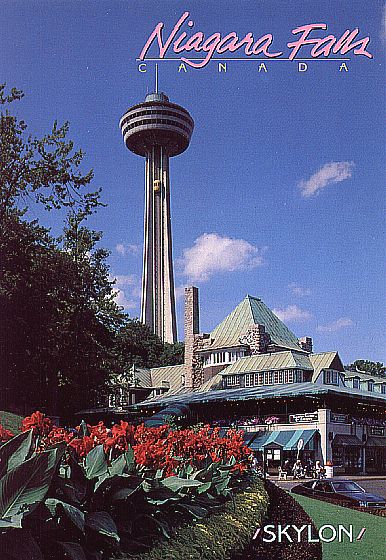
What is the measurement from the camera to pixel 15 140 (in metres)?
17.7

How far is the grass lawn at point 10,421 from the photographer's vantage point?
36.9 ft

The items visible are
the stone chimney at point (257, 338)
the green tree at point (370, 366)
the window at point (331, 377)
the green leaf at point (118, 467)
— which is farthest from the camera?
the green tree at point (370, 366)

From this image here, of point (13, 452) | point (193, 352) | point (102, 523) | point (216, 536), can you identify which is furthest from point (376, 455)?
point (13, 452)

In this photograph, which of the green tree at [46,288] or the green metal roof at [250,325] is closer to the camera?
the green tree at [46,288]

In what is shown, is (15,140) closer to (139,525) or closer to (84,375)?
(84,375)

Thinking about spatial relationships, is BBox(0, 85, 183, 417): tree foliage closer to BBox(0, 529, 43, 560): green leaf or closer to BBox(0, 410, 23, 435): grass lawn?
BBox(0, 410, 23, 435): grass lawn

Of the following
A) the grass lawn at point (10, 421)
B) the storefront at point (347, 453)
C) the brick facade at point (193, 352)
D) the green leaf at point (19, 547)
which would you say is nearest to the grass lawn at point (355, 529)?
the green leaf at point (19, 547)

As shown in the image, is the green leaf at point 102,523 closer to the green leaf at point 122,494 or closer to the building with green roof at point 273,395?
the green leaf at point 122,494

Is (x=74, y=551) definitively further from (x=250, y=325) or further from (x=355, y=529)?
(x=250, y=325)


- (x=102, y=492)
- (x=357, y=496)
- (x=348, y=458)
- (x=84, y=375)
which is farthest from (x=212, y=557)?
(x=348, y=458)

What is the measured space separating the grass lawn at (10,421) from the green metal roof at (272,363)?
86.9 feet

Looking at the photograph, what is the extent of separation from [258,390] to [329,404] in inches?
105

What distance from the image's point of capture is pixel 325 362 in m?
39.6

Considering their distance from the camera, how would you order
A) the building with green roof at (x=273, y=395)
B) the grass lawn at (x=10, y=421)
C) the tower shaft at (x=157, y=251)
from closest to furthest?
the grass lawn at (x=10, y=421)
the tower shaft at (x=157, y=251)
the building with green roof at (x=273, y=395)
